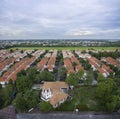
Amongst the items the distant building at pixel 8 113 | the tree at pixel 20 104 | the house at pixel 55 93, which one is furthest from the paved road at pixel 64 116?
the house at pixel 55 93

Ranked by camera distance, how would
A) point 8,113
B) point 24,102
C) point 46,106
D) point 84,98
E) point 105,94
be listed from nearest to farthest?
point 8,113
point 46,106
point 24,102
point 105,94
point 84,98

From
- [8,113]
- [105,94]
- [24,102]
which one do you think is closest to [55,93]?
[24,102]

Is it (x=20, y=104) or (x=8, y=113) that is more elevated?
(x=20, y=104)

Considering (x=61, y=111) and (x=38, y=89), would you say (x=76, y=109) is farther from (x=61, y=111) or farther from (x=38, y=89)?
(x=38, y=89)

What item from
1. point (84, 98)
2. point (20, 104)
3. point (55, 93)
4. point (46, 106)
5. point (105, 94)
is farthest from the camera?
point (84, 98)

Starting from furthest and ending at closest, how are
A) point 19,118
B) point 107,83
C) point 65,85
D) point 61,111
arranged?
1. point 65,85
2. point 107,83
3. point 61,111
4. point 19,118

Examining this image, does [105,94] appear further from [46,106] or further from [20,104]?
[20,104]

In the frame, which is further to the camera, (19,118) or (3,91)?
(3,91)

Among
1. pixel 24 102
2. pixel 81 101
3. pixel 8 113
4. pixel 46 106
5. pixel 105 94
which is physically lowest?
pixel 81 101

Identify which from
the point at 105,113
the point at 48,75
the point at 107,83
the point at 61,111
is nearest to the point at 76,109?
the point at 61,111
